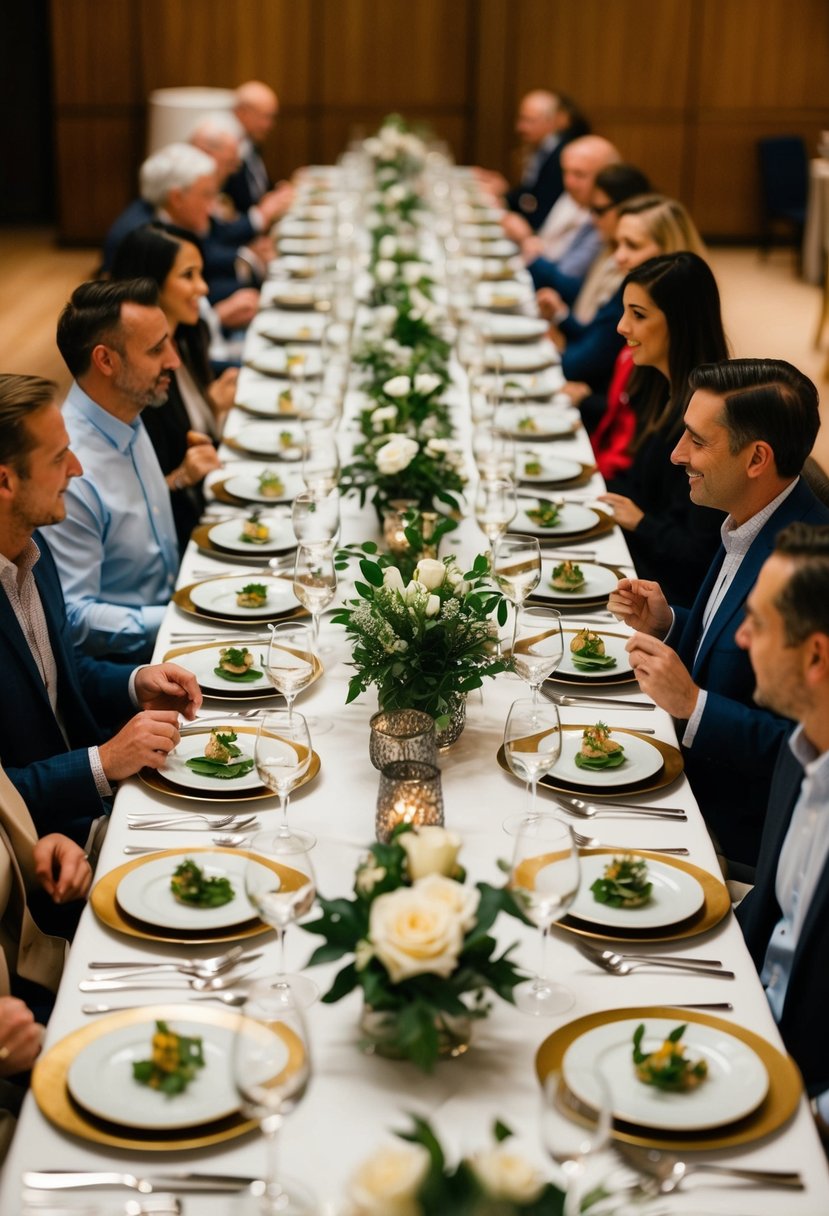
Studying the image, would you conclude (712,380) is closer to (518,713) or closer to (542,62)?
(518,713)

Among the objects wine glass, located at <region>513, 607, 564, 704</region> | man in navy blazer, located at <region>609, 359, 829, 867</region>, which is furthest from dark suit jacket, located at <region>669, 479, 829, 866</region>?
wine glass, located at <region>513, 607, 564, 704</region>

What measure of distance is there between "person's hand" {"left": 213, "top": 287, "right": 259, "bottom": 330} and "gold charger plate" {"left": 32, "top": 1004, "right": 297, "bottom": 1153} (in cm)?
477

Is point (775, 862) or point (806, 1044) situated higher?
point (775, 862)

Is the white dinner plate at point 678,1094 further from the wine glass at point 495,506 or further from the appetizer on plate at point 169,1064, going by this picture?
the wine glass at point 495,506

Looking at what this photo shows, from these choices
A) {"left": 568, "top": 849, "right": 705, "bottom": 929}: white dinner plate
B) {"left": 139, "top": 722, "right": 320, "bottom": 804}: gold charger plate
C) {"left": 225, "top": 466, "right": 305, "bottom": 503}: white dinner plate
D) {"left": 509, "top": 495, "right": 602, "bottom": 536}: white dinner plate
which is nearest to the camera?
{"left": 568, "top": 849, "right": 705, "bottom": 929}: white dinner plate

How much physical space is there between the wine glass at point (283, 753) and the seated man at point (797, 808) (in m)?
0.62

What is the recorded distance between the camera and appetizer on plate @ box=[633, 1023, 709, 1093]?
5.28ft

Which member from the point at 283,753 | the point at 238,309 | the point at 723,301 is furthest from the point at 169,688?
the point at 723,301

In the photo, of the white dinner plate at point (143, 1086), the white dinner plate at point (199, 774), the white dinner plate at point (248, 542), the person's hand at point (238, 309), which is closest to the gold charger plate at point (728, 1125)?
the white dinner plate at point (143, 1086)

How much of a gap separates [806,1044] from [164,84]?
10218mm

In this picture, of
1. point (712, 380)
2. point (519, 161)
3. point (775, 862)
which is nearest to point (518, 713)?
point (775, 862)

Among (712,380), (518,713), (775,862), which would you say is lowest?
(775,862)

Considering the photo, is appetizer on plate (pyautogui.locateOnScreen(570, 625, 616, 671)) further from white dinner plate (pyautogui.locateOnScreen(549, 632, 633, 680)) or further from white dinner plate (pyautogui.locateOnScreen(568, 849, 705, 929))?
white dinner plate (pyautogui.locateOnScreen(568, 849, 705, 929))

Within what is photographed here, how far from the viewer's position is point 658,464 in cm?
384
